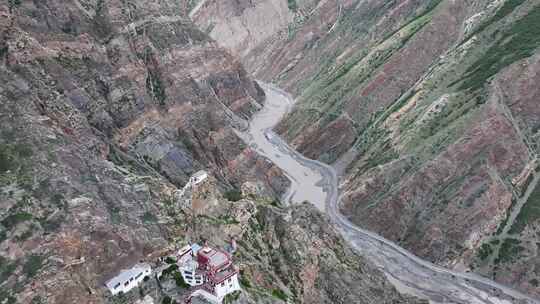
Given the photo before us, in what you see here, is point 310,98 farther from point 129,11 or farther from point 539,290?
point 539,290

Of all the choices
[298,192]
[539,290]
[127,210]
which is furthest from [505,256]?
[127,210]

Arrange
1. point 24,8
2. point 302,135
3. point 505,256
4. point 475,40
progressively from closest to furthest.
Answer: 1. point 24,8
2. point 505,256
3. point 475,40
4. point 302,135

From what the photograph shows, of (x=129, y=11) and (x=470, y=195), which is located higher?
(x=129, y=11)

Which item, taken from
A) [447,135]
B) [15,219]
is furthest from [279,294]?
[447,135]

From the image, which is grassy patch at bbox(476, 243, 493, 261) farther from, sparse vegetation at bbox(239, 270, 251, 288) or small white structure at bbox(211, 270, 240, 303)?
small white structure at bbox(211, 270, 240, 303)

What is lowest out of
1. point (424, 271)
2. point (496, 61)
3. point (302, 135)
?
point (424, 271)

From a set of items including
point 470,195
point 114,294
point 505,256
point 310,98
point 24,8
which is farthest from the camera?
point 310,98

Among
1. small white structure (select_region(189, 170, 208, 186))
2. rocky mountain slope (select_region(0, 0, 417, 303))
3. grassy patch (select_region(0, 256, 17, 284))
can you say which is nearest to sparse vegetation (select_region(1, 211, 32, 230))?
rocky mountain slope (select_region(0, 0, 417, 303))

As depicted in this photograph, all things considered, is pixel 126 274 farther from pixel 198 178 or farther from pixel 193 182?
pixel 198 178
